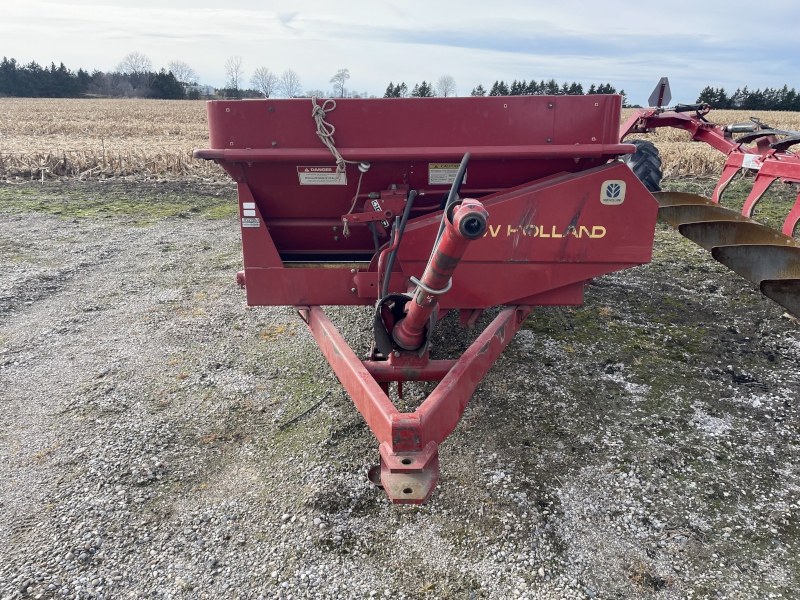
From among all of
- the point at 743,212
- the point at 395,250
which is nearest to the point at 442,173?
the point at 395,250

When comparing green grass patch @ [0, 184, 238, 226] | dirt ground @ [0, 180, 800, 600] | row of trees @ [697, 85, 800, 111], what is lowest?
dirt ground @ [0, 180, 800, 600]

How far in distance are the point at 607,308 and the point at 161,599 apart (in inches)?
158

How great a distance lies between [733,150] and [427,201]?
5.49 m

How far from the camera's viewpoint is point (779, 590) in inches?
81.2

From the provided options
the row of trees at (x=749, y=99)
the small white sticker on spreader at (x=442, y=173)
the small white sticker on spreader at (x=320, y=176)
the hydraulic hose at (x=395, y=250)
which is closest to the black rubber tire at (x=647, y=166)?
the small white sticker on spreader at (x=442, y=173)

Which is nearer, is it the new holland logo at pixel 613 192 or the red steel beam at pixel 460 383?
the red steel beam at pixel 460 383

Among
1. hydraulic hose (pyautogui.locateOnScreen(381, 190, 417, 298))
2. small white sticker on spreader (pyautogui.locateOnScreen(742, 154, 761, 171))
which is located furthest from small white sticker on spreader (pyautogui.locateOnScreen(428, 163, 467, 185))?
small white sticker on spreader (pyautogui.locateOnScreen(742, 154, 761, 171))

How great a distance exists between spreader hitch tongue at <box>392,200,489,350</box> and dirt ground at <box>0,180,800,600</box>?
2.58 ft

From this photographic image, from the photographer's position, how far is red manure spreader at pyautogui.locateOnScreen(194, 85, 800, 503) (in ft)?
8.71

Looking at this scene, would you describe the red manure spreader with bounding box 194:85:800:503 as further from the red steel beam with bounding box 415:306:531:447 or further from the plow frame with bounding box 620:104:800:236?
the plow frame with bounding box 620:104:800:236

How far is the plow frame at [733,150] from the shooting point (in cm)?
577

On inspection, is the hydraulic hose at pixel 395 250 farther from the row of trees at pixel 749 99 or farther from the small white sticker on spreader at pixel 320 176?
the row of trees at pixel 749 99

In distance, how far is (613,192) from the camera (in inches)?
109

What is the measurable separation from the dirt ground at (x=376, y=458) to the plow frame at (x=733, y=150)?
1.81 m
